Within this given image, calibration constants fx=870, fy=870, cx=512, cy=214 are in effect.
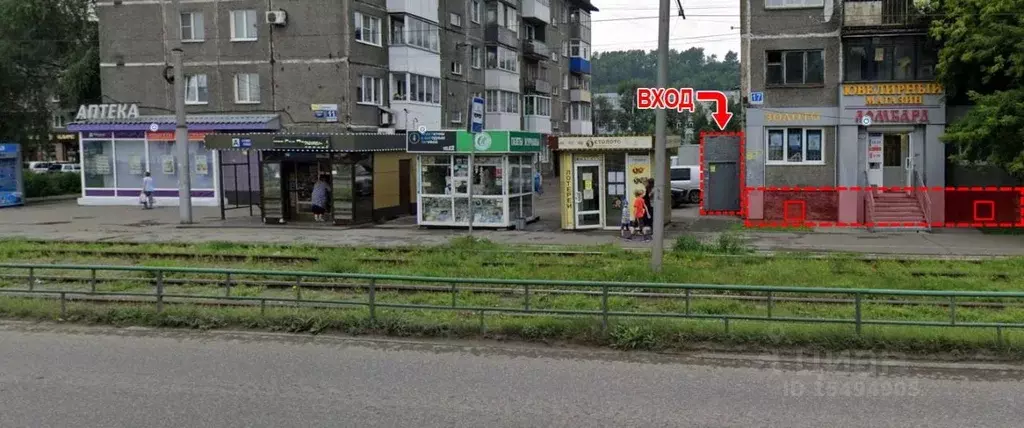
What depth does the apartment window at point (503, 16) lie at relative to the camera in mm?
53656

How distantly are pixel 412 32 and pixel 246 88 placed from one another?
8343 millimetres

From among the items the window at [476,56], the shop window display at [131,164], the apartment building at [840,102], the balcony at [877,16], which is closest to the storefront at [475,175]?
the apartment building at [840,102]

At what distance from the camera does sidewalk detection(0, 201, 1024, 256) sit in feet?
64.7

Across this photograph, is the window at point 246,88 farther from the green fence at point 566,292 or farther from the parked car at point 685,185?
the green fence at point 566,292

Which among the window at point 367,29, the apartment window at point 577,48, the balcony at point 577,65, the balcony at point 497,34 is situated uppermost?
the apartment window at point 577,48

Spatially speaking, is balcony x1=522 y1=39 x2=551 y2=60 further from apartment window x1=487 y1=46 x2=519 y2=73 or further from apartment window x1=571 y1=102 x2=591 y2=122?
apartment window x1=571 y1=102 x2=591 y2=122

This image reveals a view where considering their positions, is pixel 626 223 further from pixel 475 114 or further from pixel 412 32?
pixel 412 32

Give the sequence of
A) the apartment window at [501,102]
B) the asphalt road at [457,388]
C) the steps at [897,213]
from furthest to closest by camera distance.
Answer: the apartment window at [501,102], the steps at [897,213], the asphalt road at [457,388]

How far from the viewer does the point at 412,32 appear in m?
41.1

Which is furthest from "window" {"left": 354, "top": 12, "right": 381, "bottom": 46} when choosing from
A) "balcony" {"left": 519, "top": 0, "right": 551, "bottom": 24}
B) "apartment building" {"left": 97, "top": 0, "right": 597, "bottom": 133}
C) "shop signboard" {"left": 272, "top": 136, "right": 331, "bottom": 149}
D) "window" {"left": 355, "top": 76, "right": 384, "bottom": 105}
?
"balcony" {"left": 519, "top": 0, "right": 551, "bottom": 24}

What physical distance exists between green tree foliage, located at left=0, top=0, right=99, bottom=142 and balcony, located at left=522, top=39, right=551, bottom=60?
27359mm

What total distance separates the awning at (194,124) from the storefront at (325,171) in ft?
29.1

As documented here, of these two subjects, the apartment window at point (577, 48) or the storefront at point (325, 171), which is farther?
the apartment window at point (577, 48)

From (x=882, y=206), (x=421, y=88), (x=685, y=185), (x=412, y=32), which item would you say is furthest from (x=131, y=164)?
(x=882, y=206)
